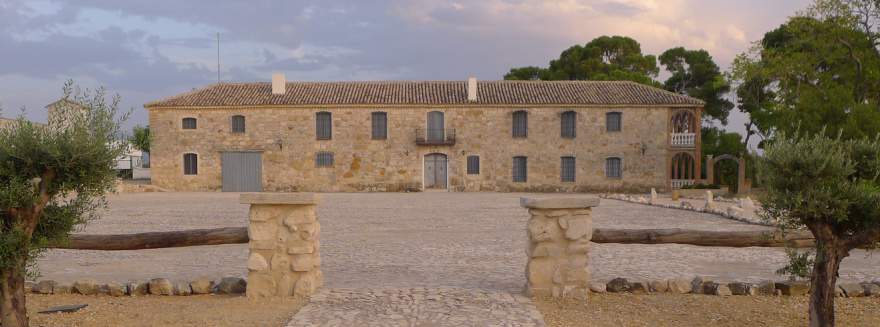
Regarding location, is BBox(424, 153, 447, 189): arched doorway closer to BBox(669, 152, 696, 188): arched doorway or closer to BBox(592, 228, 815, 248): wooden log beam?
BBox(669, 152, 696, 188): arched doorway

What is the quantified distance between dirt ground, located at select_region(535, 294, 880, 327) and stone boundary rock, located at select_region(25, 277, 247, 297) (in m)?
2.91

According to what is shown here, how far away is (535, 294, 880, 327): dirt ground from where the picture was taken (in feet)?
16.8

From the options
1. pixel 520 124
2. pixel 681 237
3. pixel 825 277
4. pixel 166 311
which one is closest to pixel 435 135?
pixel 520 124

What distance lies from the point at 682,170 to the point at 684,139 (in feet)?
4.69

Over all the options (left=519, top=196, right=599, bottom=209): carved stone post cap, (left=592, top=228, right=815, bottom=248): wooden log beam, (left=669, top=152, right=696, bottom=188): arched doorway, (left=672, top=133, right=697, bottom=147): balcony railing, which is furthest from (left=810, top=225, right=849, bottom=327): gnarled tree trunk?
(left=672, top=133, right=697, bottom=147): balcony railing

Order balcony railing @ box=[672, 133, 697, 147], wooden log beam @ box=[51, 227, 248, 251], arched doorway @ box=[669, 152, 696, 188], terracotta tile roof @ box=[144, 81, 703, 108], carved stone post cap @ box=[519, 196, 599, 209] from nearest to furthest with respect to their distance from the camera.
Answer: carved stone post cap @ box=[519, 196, 599, 209] → wooden log beam @ box=[51, 227, 248, 251] → arched doorway @ box=[669, 152, 696, 188] → balcony railing @ box=[672, 133, 697, 147] → terracotta tile roof @ box=[144, 81, 703, 108]

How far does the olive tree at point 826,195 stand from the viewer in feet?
14.7

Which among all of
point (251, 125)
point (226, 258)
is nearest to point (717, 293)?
point (226, 258)

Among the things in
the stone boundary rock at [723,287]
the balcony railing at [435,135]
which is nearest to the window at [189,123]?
the balcony railing at [435,135]

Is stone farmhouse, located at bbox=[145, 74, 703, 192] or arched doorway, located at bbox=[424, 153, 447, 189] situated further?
arched doorway, located at bbox=[424, 153, 447, 189]

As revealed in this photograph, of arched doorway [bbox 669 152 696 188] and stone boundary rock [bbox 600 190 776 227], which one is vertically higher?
arched doorway [bbox 669 152 696 188]

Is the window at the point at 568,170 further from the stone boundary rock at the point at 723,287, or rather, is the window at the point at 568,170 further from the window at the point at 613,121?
the stone boundary rock at the point at 723,287

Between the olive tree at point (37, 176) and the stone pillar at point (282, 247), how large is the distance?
4.32ft

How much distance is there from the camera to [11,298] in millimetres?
4523
